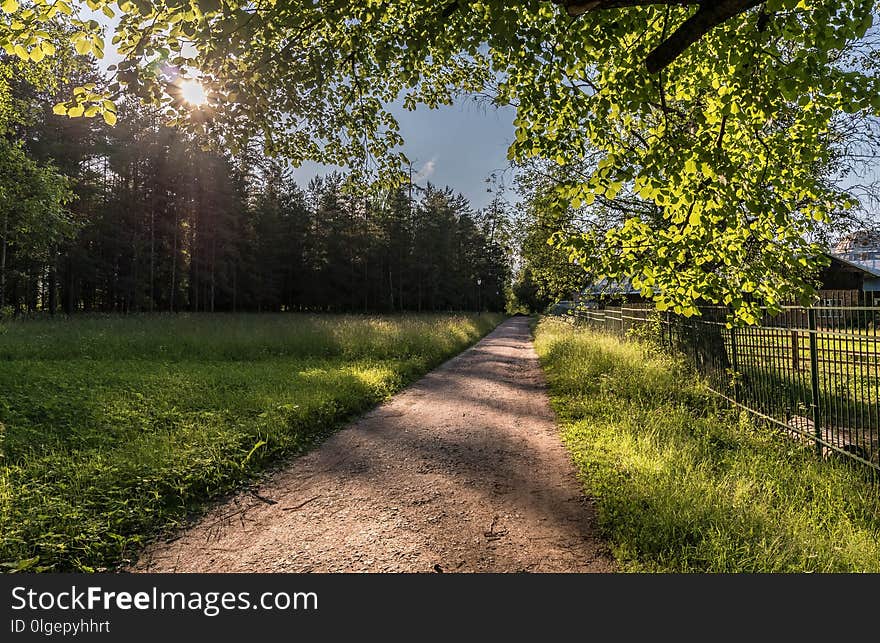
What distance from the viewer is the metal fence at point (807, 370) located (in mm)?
4531

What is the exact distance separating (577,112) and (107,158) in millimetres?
36871

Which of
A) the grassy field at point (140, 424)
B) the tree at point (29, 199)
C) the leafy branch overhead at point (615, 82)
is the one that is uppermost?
the tree at point (29, 199)

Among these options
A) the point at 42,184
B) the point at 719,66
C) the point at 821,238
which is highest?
the point at 42,184

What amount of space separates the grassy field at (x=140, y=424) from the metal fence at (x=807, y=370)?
242 inches

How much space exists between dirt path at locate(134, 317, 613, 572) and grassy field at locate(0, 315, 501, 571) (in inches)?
17.8

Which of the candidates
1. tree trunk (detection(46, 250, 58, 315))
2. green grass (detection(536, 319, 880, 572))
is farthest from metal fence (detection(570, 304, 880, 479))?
tree trunk (detection(46, 250, 58, 315))

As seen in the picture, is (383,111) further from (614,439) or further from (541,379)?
(541,379)

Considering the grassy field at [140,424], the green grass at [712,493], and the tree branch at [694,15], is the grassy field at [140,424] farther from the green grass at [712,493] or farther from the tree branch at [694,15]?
the tree branch at [694,15]

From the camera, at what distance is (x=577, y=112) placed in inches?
177

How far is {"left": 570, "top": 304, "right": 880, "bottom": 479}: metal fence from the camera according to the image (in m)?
4.53

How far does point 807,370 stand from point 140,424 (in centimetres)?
872

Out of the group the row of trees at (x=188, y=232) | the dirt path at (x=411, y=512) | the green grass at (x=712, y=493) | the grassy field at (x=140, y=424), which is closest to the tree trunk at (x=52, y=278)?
the row of trees at (x=188, y=232)

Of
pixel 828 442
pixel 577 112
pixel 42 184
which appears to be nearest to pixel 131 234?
pixel 42 184

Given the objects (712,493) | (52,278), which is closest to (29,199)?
(52,278)
